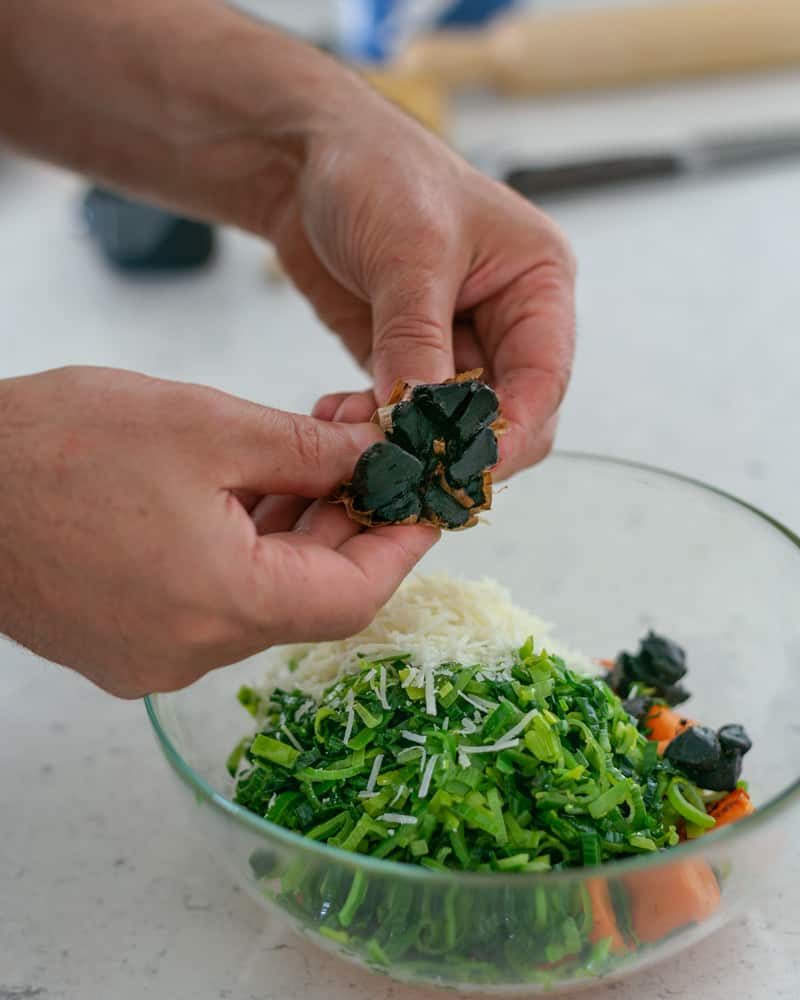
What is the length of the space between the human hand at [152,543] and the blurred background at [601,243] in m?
1.03

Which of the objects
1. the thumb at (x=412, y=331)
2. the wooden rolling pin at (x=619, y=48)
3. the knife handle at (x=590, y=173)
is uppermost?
the wooden rolling pin at (x=619, y=48)

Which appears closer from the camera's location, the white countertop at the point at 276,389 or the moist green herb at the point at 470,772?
the moist green herb at the point at 470,772

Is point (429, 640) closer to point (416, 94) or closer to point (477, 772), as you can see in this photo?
point (477, 772)

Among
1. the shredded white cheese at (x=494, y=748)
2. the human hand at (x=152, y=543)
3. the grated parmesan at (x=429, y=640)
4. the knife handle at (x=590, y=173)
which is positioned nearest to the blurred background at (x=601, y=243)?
the knife handle at (x=590, y=173)

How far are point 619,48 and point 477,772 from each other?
3245mm

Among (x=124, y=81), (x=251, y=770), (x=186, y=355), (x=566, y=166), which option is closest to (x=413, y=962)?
(x=251, y=770)

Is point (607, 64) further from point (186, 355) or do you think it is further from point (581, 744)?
point (581, 744)

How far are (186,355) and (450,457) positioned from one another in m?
1.47

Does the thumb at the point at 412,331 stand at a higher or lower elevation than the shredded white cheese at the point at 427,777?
higher

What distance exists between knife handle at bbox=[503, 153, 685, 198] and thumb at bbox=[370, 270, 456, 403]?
163 centimetres

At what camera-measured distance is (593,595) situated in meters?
1.56

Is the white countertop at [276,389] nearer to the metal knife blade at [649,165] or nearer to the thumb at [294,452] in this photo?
the metal knife blade at [649,165]

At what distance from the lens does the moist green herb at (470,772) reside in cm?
100

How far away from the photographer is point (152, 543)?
2.97 feet
